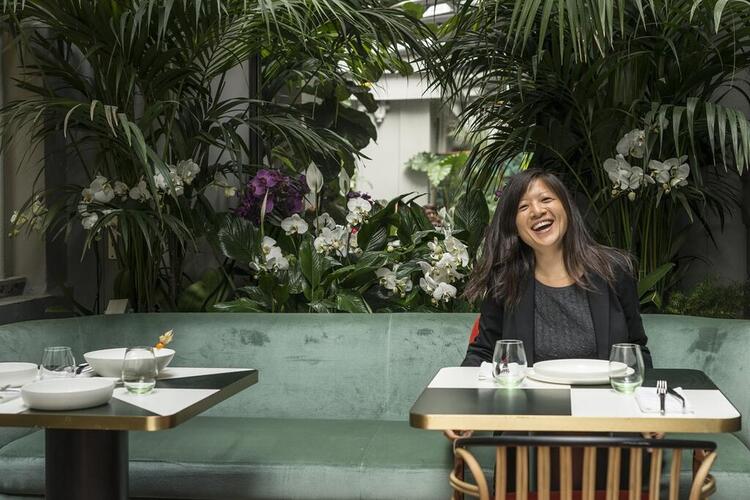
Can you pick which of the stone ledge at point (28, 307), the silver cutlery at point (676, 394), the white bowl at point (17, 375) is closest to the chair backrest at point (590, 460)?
the silver cutlery at point (676, 394)

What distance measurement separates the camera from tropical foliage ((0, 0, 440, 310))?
319cm

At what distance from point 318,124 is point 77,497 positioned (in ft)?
7.84

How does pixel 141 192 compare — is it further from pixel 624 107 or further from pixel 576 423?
pixel 576 423

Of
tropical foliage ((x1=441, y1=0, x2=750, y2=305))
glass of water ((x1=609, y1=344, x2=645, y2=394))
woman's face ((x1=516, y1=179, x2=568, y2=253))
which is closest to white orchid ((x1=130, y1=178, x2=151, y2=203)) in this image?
tropical foliage ((x1=441, y1=0, x2=750, y2=305))

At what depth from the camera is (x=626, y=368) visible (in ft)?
6.69

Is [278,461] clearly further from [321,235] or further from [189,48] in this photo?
[189,48]

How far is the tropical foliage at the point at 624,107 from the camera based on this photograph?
125 inches

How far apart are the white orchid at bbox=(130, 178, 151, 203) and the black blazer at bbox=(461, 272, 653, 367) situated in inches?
52.9

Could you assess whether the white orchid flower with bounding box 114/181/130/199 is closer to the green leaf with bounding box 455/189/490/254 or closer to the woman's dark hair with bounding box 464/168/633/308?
the green leaf with bounding box 455/189/490/254

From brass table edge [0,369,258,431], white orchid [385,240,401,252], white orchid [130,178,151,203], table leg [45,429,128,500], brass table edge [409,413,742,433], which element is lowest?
table leg [45,429,128,500]

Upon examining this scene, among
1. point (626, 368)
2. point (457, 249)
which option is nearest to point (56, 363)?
point (626, 368)

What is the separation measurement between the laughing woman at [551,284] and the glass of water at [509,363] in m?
0.50

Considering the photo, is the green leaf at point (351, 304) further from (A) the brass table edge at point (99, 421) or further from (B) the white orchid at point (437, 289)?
(A) the brass table edge at point (99, 421)

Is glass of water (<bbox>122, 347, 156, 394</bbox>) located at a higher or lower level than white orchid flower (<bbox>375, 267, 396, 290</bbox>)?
lower
